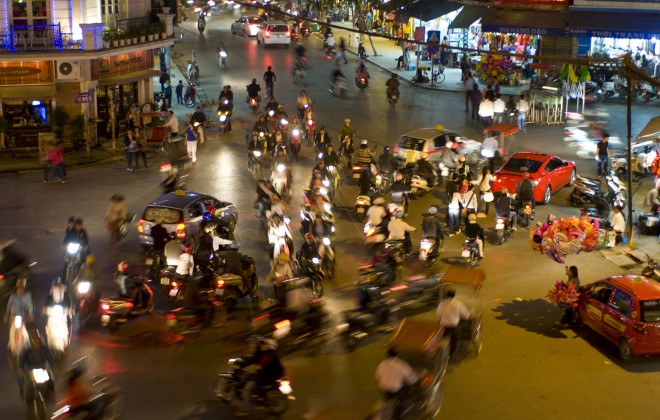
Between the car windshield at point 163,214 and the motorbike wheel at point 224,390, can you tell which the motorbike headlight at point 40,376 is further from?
the car windshield at point 163,214

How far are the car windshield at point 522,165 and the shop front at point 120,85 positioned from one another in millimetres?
14027

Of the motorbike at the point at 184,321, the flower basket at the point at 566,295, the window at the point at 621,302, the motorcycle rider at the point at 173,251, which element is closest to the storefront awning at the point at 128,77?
the motorcycle rider at the point at 173,251

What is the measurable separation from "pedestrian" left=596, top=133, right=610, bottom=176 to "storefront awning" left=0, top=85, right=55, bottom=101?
18.3 meters

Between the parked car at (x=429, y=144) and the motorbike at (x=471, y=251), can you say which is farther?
the parked car at (x=429, y=144)

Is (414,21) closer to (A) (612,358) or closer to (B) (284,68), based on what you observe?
(B) (284,68)

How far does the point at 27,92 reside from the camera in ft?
103

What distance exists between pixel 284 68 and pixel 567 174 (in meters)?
24.7

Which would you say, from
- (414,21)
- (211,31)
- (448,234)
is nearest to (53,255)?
(448,234)

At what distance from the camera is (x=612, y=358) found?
16172mm

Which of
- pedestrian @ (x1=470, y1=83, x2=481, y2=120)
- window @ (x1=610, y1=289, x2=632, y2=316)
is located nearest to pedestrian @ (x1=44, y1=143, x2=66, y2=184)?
pedestrian @ (x1=470, y1=83, x2=481, y2=120)

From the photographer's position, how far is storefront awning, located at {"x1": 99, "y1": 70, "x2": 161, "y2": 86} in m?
34.3

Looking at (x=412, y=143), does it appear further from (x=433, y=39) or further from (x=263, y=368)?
(x=433, y=39)

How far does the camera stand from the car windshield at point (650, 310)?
51.3 ft

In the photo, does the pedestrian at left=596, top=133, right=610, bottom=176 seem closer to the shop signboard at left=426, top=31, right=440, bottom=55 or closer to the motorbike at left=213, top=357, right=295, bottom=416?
the motorbike at left=213, top=357, right=295, bottom=416
